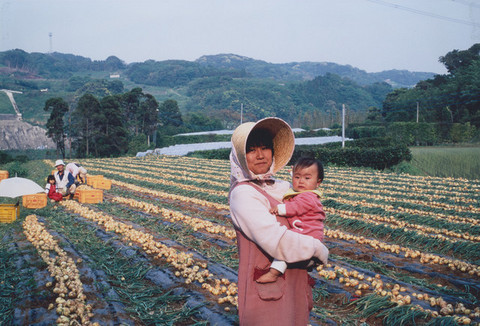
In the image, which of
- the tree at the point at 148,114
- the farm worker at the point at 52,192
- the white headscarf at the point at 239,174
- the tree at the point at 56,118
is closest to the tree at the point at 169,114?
the tree at the point at 148,114

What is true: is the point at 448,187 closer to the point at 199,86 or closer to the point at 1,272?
the point at 1,272

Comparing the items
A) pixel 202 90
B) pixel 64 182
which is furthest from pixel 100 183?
pixel 202 90

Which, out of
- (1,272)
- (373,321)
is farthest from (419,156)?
(1,272)

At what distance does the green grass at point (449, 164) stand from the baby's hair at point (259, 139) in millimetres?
17301

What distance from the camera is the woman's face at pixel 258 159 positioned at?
2.04 metres

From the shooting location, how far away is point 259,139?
2.10m

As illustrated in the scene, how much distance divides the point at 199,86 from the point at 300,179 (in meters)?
108

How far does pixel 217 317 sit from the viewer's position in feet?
12.2

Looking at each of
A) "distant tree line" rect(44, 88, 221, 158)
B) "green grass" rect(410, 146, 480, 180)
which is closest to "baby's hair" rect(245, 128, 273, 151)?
"green grass" rect(410, 146, 480, 180)

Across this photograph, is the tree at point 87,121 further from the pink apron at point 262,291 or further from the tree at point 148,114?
the pink apron at point 262,291

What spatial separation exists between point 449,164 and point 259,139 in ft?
63.5

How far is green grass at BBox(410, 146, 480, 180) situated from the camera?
1712cm

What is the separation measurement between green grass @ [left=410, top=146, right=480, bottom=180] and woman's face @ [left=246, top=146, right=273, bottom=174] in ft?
56.9

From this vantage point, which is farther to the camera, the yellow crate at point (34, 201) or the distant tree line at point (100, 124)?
the distant tree line at point (100, 124)
